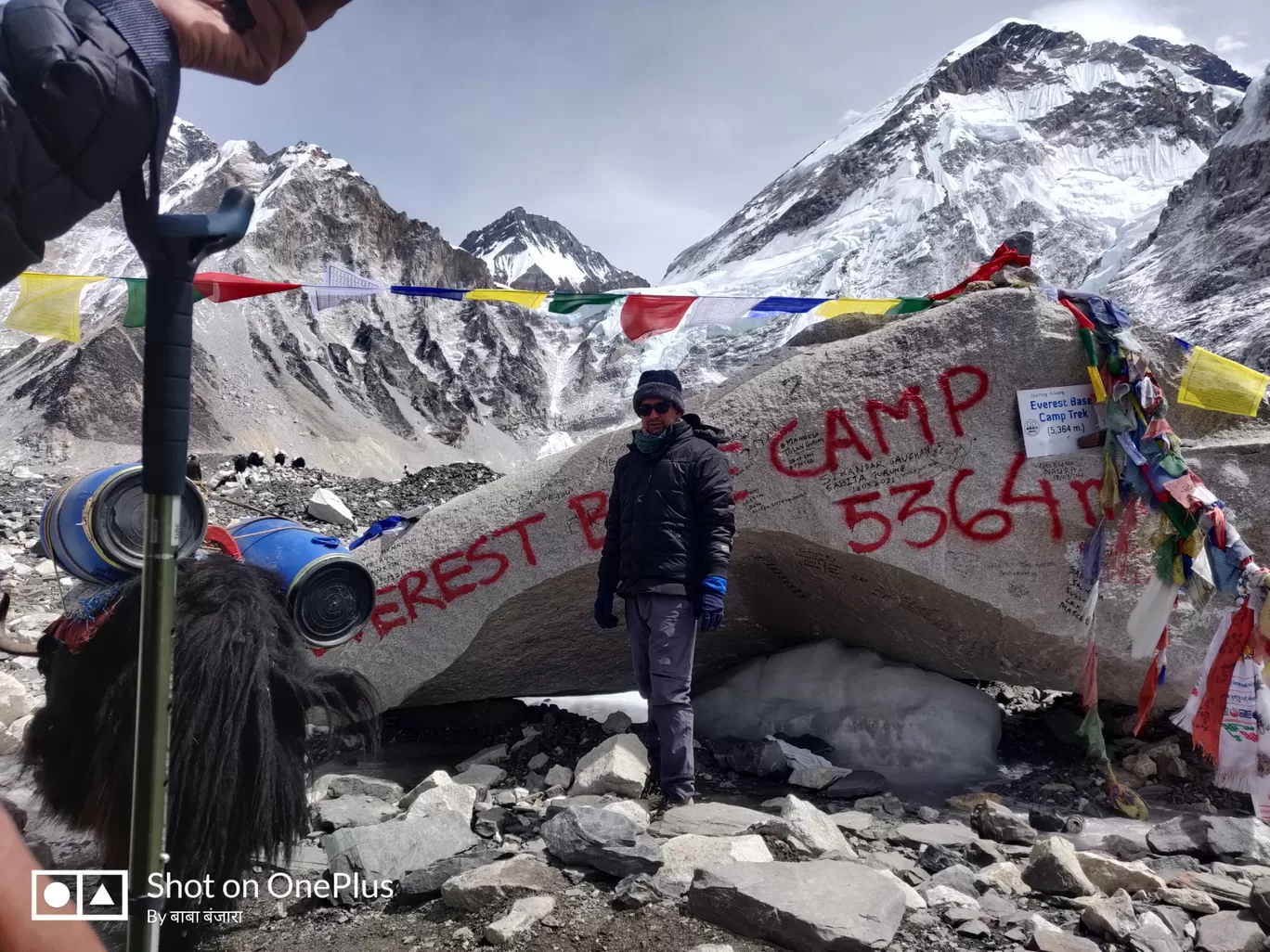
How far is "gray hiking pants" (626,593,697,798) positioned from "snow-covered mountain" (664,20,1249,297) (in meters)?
67.8

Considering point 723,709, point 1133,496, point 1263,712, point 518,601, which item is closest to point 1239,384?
point 1133,496

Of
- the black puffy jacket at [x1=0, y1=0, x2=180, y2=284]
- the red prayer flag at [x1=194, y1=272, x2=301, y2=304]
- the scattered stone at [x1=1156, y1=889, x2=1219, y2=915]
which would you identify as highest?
the red prayer flag at [x1=194, y1=272, x2=301, y2=304]

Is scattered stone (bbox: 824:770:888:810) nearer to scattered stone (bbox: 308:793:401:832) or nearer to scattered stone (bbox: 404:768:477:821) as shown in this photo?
scattered stone (bbox: 404:768:477:821)

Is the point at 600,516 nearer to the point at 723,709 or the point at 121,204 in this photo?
the point at 723,709

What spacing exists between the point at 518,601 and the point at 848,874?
265cm

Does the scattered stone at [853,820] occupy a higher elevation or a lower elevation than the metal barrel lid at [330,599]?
lower

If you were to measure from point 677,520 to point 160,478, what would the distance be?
2863mm

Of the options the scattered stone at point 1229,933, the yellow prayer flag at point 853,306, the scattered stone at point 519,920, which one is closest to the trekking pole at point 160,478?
the scattered stone at point 519,920

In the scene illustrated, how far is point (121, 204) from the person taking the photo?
3.84 feet

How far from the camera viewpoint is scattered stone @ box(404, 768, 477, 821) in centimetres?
351

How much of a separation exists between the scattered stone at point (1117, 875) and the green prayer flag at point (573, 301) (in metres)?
4.26

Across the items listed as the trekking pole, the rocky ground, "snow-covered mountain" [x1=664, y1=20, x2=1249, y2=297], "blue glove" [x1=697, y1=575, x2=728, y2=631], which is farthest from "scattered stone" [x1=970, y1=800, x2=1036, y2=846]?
"snow-covered mountain" [x1=664, y1=20, x2=1249, y2=297]

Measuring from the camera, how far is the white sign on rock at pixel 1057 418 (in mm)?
4551

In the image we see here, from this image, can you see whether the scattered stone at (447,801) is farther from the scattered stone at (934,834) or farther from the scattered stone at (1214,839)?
the scattered stone at (1214,839)
